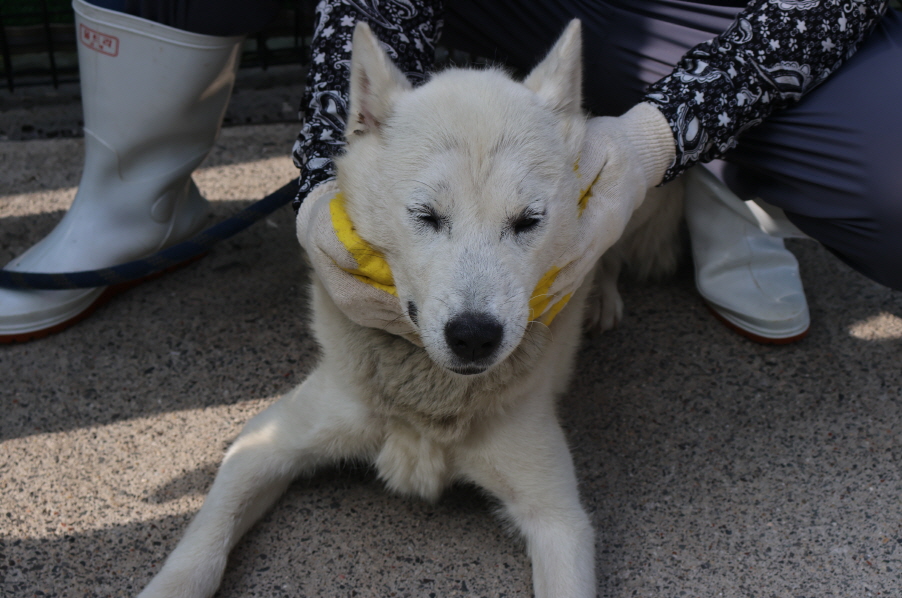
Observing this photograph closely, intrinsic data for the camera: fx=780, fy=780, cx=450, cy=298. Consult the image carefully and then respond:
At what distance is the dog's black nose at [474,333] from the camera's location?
1.63 m

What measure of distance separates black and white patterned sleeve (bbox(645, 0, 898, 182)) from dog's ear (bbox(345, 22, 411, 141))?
766 millimetres

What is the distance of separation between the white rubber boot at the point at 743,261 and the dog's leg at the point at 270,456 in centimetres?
159

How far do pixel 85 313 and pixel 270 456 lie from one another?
118 centimetres

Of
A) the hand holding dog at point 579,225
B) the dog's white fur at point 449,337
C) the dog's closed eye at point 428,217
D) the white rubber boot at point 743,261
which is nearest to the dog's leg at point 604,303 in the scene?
the white rubber boot at point 743,261

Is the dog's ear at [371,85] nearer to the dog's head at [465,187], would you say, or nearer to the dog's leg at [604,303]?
the dog's head at [465,187]

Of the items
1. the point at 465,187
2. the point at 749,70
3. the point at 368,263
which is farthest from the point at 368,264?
the point at 749,70

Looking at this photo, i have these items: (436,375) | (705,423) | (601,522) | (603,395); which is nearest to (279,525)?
(436,375)

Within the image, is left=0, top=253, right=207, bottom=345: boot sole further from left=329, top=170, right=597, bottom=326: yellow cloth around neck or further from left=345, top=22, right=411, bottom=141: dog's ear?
left=345, top=22, right=411, bottom=141: dog's ear

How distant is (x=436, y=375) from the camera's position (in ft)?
6.86

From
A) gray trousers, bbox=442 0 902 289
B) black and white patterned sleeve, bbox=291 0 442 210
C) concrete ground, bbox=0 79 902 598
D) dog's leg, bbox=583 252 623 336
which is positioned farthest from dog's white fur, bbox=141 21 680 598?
gray trousers, bbox=442 0 902 289

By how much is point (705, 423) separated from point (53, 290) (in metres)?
2.34

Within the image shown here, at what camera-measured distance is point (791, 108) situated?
95.7 inches

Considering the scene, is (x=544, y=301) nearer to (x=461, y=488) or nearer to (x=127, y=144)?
(x=461, y=488)

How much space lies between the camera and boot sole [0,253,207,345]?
2.80 m
